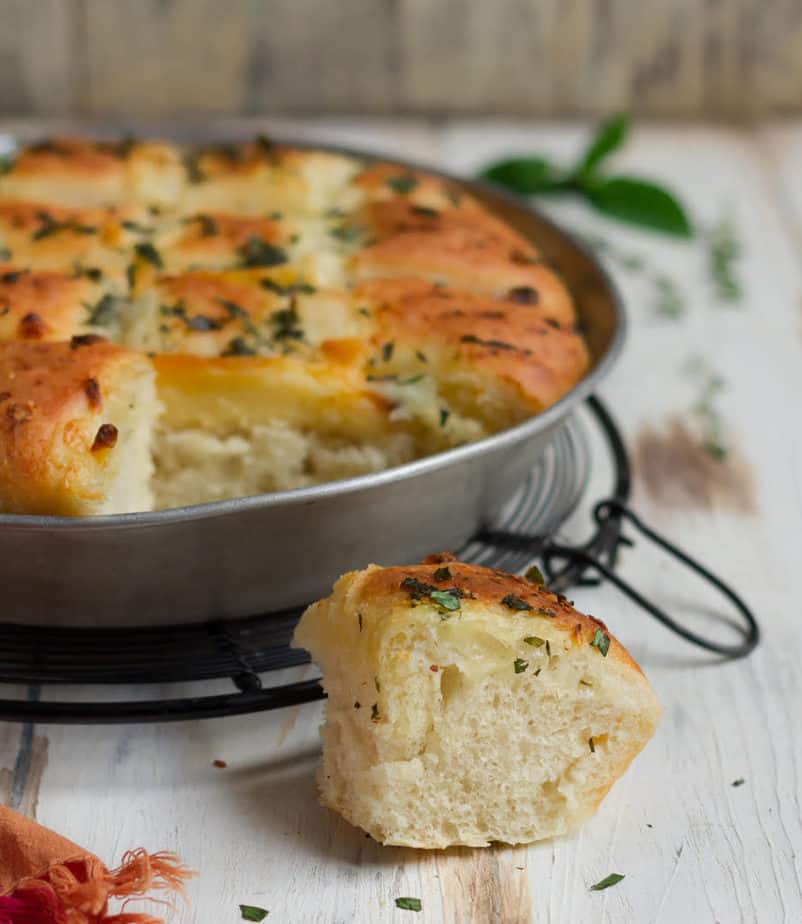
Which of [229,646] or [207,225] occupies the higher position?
[207,225]

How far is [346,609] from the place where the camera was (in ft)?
7.15

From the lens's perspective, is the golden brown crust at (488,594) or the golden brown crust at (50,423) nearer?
the golden brown crust at (488,594)

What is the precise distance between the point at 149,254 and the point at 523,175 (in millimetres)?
2132

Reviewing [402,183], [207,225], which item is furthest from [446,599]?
[402,183]

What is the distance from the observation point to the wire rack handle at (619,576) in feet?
8.98

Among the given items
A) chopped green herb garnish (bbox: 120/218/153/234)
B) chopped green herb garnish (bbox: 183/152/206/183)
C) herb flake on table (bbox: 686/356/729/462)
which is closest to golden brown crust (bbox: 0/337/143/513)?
chopped green herb garnish (bbox: 120/218/153/234)

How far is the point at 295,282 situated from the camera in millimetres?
3051

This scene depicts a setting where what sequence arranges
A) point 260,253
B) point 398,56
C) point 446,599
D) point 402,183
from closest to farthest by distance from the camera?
1. point 446,599
2. point 260,253
3. point 402,183
4. point 398,56

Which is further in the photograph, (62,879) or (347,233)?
(347,233)

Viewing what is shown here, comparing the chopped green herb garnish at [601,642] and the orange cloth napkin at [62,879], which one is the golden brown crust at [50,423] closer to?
the orange cloth napkin at [62,879]

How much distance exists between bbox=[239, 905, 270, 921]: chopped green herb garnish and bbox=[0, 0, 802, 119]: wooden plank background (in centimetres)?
430

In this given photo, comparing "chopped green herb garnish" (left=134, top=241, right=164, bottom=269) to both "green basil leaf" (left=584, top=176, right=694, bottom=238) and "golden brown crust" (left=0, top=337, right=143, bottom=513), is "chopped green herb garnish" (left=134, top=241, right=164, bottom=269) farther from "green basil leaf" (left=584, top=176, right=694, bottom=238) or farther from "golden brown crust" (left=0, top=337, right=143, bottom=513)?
"green basil leaf" (left=584, top=176, right=694, bottom=238)

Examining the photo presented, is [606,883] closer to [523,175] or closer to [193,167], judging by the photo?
[193,167]

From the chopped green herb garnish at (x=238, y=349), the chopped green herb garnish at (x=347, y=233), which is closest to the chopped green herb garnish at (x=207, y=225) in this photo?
the chopped green herb garnish at (x=347, y=233)
